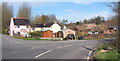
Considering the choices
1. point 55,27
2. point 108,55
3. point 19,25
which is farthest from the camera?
point 55,27

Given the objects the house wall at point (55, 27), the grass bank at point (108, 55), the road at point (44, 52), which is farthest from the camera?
the house wall at point (55, 27)

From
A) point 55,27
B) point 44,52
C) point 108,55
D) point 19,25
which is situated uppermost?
point 19,25

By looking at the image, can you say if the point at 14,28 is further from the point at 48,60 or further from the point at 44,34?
the point at 48,60

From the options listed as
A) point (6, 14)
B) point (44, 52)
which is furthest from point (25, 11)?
point (44, 52)

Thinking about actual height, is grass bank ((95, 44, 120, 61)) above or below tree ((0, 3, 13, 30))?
below

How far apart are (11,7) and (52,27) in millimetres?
24077

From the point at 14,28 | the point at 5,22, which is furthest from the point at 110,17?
the point at 5,22

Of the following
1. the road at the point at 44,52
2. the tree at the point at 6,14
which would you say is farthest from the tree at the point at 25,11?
the road at the point at 44,52

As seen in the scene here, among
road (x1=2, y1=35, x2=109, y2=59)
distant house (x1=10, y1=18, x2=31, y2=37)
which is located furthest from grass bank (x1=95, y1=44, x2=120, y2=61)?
distant house (x1=10, y1=18, x2=31, y2=37)

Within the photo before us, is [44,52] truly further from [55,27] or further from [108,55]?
[55,27]

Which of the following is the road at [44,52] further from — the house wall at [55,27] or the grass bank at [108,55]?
the house wall at [55,27]

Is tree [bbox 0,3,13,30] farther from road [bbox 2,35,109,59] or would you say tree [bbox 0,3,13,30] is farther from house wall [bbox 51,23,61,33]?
road [bbox 2,35,109,59]

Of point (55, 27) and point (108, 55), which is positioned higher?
point (55, 27)

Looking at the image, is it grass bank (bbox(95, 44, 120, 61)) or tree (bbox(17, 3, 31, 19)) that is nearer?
grass bank (bbox(95, 44, 120, 61))
